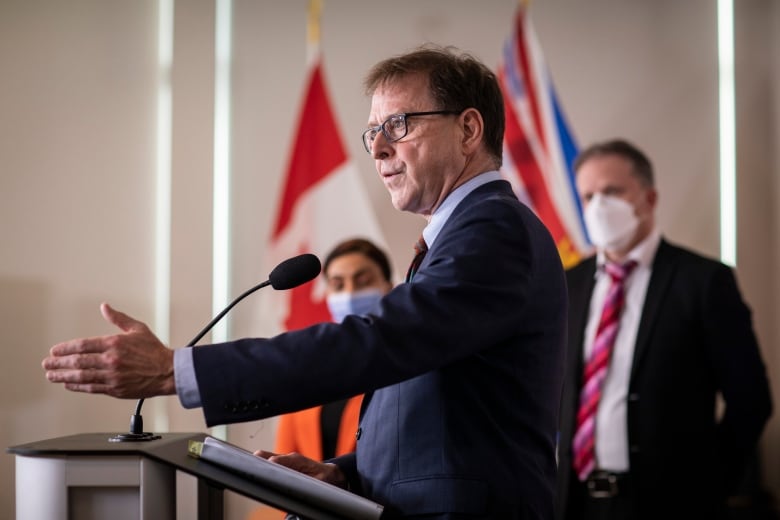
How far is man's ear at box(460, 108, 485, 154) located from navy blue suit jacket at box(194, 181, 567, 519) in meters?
0.12

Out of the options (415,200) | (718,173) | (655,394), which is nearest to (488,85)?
(415,200)

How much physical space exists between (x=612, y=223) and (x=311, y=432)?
137 centimetres

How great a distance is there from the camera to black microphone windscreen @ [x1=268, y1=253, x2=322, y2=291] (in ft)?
5.28

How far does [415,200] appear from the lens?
1.74 m

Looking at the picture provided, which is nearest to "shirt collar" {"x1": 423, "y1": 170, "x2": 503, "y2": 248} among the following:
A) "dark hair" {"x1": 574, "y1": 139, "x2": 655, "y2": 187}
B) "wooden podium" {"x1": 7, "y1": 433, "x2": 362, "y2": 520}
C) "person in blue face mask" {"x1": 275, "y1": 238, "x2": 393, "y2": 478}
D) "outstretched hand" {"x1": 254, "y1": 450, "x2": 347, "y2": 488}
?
"outstretched hand" {"x1": 254, "y1": 450, "x2": 347, "y2": 488}

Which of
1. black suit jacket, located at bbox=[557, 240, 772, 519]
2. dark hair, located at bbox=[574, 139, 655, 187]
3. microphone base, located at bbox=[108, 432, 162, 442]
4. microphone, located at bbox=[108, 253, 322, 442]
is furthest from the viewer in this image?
dark hair, located at bbox=[574, 139, 655, 187]

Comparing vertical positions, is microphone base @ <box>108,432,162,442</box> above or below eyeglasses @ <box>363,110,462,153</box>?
below

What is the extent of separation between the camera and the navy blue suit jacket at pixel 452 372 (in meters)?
1.33

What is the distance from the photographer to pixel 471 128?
5.79 feet

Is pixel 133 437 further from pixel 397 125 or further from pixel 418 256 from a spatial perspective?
pixel 397 125

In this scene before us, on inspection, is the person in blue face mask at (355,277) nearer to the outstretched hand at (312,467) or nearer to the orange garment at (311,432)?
the orange garment at (311,432)

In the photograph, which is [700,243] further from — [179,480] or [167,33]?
[179,480]

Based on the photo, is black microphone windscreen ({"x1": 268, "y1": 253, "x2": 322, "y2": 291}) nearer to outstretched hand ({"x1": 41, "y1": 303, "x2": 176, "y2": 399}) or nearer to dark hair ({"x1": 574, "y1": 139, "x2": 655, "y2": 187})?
outstretched hand ({"x1": 41, "y1": 303, "x2": 176, "y2": 399})

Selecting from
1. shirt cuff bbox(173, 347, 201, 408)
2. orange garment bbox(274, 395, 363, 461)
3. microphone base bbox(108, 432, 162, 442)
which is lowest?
orange garment bbox(274, 395, 363, 461)
